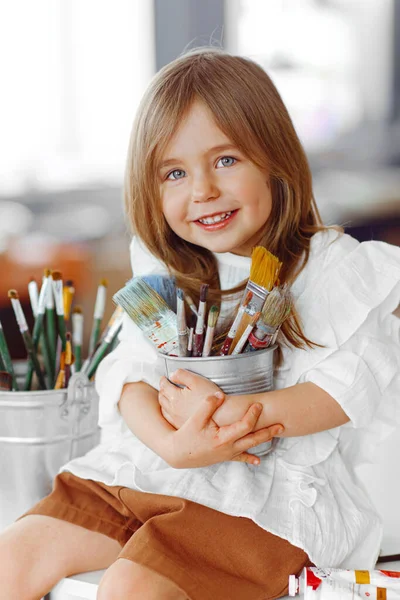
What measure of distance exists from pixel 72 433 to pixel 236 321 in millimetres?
364

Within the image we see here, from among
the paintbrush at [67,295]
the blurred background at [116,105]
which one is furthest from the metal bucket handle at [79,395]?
the blurred background at [116,105]

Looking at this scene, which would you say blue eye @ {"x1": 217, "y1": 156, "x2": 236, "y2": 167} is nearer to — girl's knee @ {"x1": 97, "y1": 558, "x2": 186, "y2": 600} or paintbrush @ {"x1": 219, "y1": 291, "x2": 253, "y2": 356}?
paintbrush @ {"x1": 219, "y1": 291, "x2": 253, "y2": 356}

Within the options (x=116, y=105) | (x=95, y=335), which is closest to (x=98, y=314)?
(x=95, y=335)

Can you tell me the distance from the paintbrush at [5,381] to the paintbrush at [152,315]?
0.28 meters

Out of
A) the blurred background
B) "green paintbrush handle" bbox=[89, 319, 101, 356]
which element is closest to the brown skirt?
"green paintbrush handle" bbox=[89, 319, 101, 356]

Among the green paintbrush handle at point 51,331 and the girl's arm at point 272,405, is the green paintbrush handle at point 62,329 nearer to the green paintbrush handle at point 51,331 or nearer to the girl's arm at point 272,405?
the green paintbrush handle at point 51,331

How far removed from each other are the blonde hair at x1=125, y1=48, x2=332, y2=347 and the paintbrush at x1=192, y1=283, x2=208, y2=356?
0.11 meters

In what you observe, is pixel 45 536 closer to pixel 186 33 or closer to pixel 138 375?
pixel 138 375

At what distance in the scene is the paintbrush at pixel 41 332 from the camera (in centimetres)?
102

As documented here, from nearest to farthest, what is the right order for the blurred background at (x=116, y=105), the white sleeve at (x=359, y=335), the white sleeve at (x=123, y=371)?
the white sleeve at (x=359, y=335), the white sleeve at (x=123, y=371), the blurred background at (x=116, y=105)

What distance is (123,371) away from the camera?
93 cm

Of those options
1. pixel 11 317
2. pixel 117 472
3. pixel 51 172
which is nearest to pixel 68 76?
pixel 51 172

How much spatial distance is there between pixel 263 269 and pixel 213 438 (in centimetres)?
18

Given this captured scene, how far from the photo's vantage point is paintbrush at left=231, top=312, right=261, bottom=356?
765 millimetres
